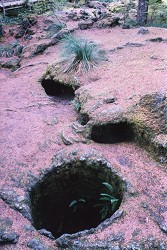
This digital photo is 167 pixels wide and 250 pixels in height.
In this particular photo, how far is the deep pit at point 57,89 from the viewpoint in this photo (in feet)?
22.2

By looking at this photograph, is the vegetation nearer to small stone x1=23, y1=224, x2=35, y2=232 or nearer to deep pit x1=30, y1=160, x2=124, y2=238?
deep pit x1=30, y1=160, x2=124, y2=238

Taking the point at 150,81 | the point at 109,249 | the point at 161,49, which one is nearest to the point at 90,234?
the point at 109,249

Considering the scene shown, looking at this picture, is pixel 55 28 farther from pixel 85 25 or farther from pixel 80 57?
pixel 80 57

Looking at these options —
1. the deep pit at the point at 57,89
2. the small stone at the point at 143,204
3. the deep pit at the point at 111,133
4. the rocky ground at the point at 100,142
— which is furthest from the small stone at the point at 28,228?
the deep pit at the point at 57,89

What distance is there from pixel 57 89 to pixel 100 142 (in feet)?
9.95

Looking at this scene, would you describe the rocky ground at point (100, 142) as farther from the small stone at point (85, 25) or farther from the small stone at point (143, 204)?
the small stone at point (85, 25)

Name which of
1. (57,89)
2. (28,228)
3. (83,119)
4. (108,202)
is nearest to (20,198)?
(28,228)

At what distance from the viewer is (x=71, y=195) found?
4480mm

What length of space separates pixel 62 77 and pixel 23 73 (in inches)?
73.7

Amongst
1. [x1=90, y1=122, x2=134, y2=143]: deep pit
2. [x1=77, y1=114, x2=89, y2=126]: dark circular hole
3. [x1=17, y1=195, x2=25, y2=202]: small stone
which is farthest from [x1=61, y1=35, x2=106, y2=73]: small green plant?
[x1=17, y1=195, x2=25, y2=202]: small stone

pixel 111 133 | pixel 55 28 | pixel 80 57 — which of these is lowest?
pixel 111 133

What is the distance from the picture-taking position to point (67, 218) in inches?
178

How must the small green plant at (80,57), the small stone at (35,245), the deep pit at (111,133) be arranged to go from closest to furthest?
the small stone at (35,245) < the deep pit at (111,133) < the small green plant at (80,57)

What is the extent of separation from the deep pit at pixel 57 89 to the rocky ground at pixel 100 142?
0.30 ft
